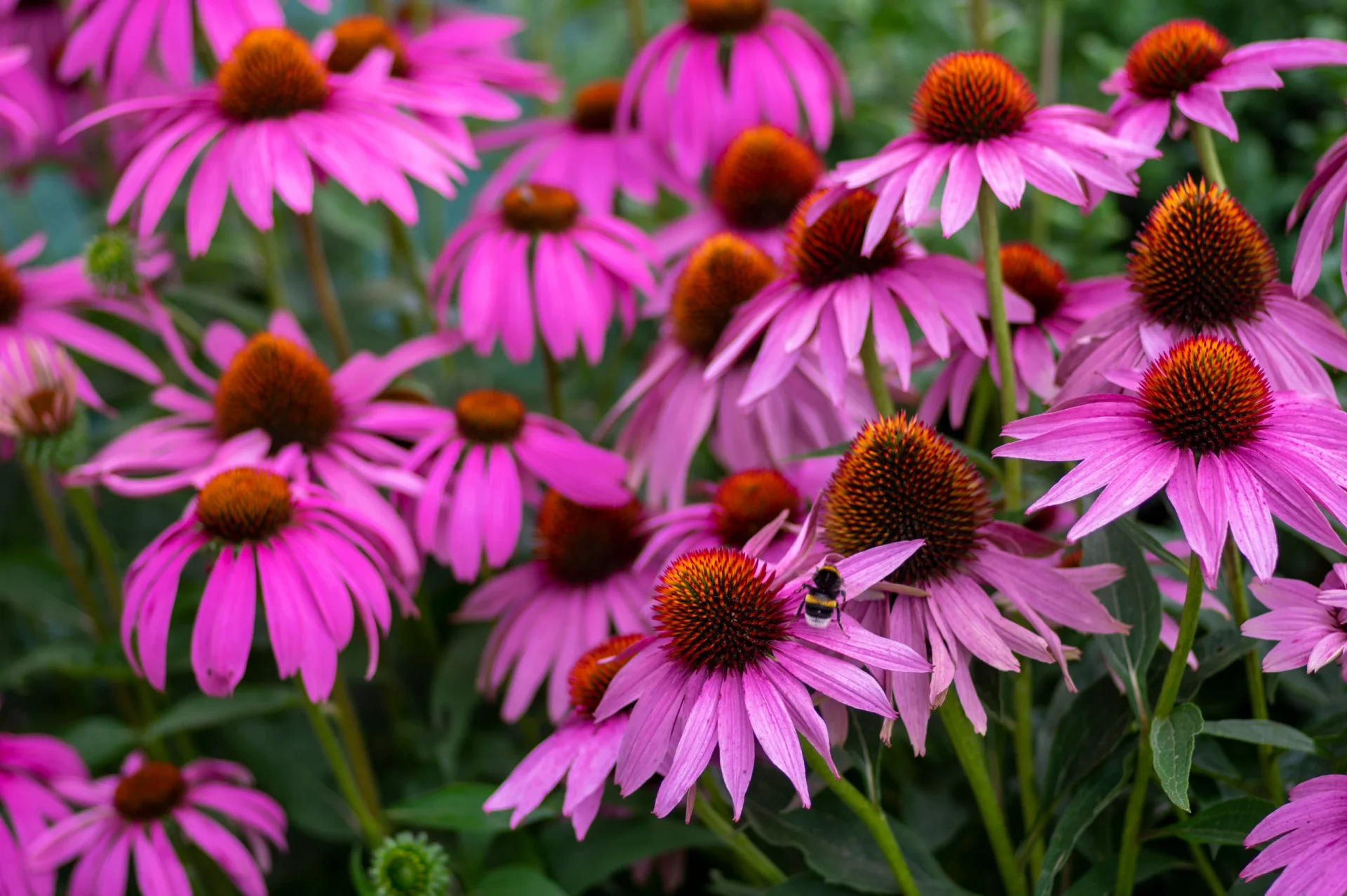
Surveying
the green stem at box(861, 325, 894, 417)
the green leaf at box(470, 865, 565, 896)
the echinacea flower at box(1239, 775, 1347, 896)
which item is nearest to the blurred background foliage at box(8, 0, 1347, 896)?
the green leaf at box(470, 865, 565, 896)

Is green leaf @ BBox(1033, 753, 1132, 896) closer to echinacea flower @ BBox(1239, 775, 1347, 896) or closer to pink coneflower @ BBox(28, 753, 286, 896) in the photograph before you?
echinacea flower @ BBox(1239, 775, 1347, 896)

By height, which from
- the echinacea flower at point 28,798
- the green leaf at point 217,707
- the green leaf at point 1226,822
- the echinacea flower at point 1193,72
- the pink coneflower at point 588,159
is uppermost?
the echinacea flower at point 1193,72

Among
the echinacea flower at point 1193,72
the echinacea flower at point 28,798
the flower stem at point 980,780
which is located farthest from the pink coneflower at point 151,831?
the echinacea flower at point 1193,72

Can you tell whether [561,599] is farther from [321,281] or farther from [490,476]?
[321,281]

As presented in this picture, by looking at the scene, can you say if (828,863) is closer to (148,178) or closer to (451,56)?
(148,178)

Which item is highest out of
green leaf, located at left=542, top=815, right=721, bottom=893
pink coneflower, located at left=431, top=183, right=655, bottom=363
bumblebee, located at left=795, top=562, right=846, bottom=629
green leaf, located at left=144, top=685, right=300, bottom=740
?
bumblebee, located at left=795, top=562, right=846, bottom=629

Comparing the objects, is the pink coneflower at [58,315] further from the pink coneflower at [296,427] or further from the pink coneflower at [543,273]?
the pink coneflower at [543,273]

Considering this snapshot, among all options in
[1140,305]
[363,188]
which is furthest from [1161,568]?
[363,188]
